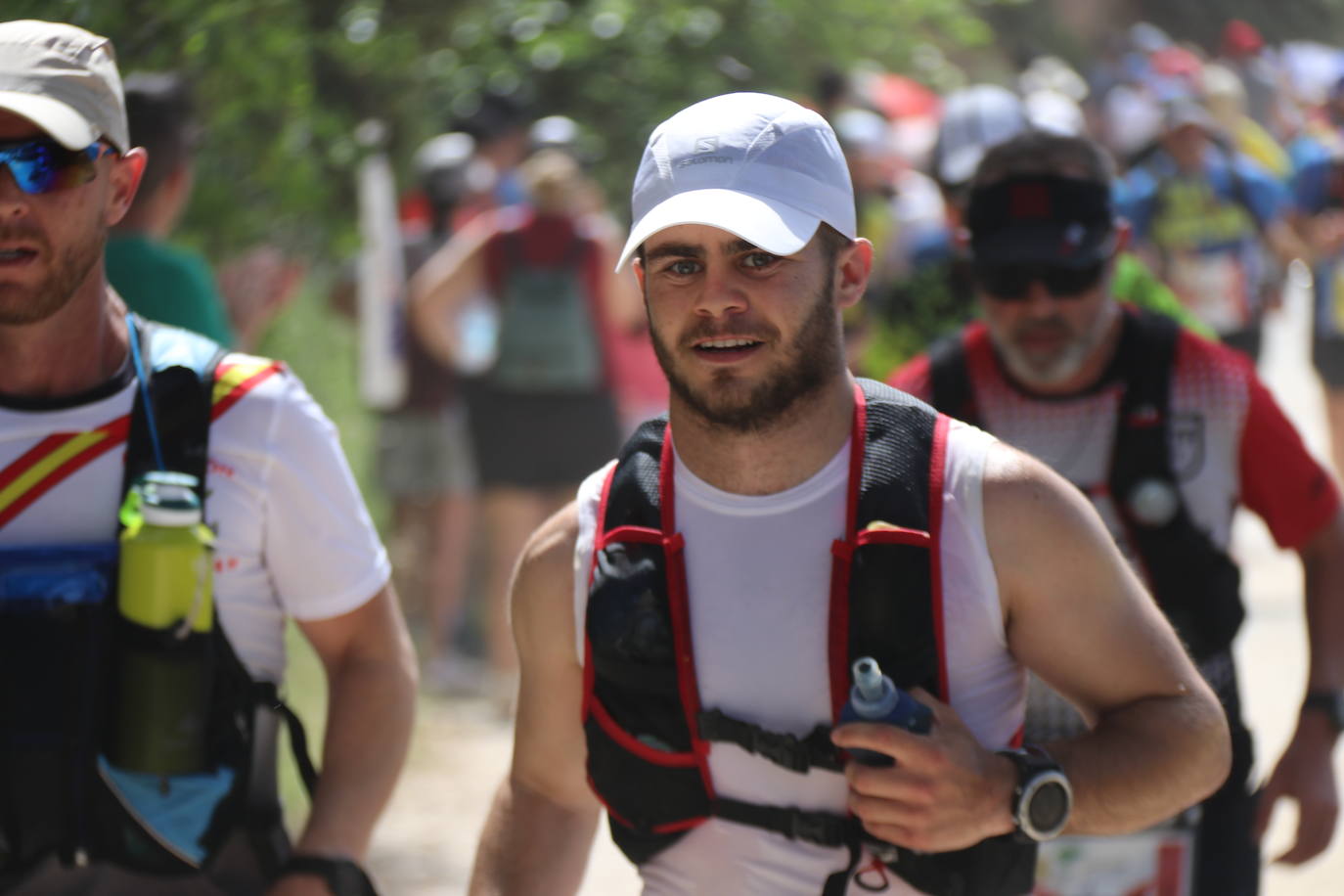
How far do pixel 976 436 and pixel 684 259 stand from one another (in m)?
0.45

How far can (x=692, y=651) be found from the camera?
103 inches

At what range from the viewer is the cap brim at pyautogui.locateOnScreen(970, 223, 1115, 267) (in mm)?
3852

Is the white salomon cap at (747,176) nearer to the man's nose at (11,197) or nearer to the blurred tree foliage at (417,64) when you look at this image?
the man's nose at (11,197)

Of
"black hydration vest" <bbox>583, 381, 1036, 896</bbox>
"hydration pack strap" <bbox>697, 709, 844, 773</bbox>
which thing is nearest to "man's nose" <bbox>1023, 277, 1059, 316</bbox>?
"black hydration vest" <bbox>583, 381, 1036, 896</bbox>

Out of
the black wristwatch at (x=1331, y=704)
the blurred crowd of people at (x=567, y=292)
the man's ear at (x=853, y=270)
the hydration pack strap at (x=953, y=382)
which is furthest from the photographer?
the blurred crowd of people at (x=567, y=292)

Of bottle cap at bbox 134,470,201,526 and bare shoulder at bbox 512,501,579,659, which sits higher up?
bottle cap at bbox 134,470,201,526

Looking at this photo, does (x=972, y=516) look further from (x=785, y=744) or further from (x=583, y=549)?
(x=583, y=549)

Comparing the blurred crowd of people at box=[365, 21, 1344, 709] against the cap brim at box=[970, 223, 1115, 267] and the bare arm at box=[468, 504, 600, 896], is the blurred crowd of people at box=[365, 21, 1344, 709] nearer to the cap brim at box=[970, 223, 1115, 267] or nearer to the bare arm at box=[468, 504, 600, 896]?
the cap brim at box=[970, 223, 1115, 267]

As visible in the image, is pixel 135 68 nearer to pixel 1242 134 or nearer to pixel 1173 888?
pixel 1173 888

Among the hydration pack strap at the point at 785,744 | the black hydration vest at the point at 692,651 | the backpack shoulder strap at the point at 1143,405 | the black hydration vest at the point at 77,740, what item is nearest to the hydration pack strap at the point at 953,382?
the backpack shoulder strap at the point at 1143,405

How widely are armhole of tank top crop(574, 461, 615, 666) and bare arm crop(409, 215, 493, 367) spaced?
5.33 metres

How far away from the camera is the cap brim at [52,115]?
2.78 meters

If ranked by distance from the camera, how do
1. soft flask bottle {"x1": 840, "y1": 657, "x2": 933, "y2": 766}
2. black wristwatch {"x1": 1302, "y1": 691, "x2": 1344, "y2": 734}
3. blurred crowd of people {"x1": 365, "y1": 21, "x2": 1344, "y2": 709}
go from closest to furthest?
soft flask bottle {"x1": 840, "y1": 657, "x2": 933, "y2": 766}
black wristwatch {"x1": 1302, "y1": 691, "x2": 1344, "y2": 734}
blurred crowd of people {"x1": 365, "y1": 21, "x2": 1344, "y2": 709}

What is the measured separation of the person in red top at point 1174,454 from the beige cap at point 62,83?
164 centimetres
